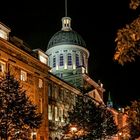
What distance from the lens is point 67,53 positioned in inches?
3944

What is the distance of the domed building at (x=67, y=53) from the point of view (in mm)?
98062

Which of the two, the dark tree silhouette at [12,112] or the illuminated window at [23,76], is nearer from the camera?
Answer: the dark tree silhouette at [12,112]

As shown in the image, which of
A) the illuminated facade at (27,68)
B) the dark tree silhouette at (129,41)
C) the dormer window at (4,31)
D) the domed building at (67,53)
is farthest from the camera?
the domed building at (67,53)

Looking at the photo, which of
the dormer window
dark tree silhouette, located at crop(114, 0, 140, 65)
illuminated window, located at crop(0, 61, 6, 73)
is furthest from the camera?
the dormer window

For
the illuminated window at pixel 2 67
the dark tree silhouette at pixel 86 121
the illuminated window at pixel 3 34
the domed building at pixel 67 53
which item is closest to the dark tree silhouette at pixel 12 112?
the illuminated window at pixel 2 67

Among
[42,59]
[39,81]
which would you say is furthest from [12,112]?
[42,59]

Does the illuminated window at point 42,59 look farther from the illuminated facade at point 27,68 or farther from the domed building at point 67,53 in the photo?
the domed building at point 67,53

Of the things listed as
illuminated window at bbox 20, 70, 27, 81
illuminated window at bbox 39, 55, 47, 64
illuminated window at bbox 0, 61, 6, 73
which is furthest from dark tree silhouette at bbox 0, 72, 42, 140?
Result: illuminated window at bbox 39, 55, 47, 64

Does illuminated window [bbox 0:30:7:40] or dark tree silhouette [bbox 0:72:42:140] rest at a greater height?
illuminated window [bbox 0:30:7:40]

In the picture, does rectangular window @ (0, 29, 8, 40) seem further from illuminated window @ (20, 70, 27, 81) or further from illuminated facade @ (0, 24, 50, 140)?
illuminated window @ (20, 70, 27, 81)

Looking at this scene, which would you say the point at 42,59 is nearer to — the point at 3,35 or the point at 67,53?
the point at 3,35

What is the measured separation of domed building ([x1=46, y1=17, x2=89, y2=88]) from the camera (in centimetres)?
9806

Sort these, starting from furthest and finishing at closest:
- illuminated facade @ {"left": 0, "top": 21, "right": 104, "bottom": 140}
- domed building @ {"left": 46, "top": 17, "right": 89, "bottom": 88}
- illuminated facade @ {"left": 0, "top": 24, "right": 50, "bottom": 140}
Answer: domed building @ {"left": 46, "top": 17, "right": 89, "bottom": 88} → illuminated facade @ {"left": 0, "top": 21, "right": 104, "bottom": 140} → illuminated facade @ {"left": 0, "top": 24, "right": 50, "bottom": 140}

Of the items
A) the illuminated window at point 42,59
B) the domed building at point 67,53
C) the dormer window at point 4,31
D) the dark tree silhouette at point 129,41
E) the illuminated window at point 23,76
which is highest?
the domed building at point 67,53
